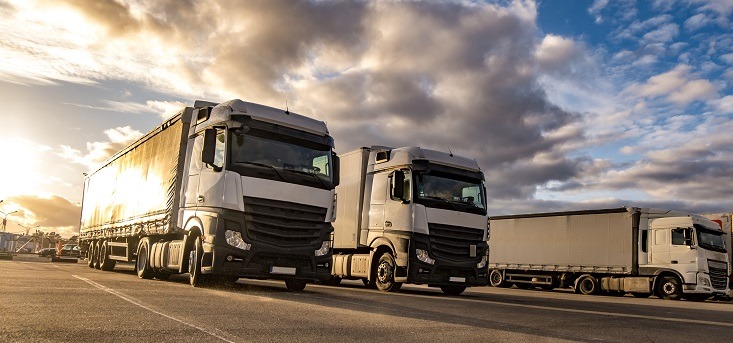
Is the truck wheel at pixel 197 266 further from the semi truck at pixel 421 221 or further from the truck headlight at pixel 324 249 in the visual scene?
the semi truck at pixel 421 221

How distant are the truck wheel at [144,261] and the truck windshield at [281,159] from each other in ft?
18.4

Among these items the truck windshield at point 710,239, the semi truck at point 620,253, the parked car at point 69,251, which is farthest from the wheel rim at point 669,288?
the parked car at point 69,251

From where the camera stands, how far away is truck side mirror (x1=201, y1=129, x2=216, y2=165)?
11.8 m

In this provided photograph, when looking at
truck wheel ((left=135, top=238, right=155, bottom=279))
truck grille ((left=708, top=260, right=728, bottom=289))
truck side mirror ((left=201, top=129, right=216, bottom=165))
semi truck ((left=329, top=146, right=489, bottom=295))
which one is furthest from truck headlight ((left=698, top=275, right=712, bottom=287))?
truck wheel ((left=135, top=238, right=155, bottom=279))

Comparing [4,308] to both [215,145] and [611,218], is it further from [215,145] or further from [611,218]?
[611,218]

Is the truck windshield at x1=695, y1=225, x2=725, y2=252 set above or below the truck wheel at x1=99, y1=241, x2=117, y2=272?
above

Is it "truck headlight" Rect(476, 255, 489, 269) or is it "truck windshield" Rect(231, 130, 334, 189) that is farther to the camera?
"truck headlight" Rect(476, 255, 489, 269)

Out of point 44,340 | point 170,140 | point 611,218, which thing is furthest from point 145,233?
point 611,218

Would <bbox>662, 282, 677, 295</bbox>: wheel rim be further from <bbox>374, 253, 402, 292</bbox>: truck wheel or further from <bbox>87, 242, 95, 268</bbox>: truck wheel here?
<bbox>87, 242, 95, 268</bbox>: truck wheel

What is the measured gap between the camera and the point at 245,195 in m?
11.6

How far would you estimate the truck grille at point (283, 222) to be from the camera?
11.7 metres

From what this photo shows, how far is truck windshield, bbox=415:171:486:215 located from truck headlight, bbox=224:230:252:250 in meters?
5.13

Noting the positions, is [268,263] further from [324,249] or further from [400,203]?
[400,203]

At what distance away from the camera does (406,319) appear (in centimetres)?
865
